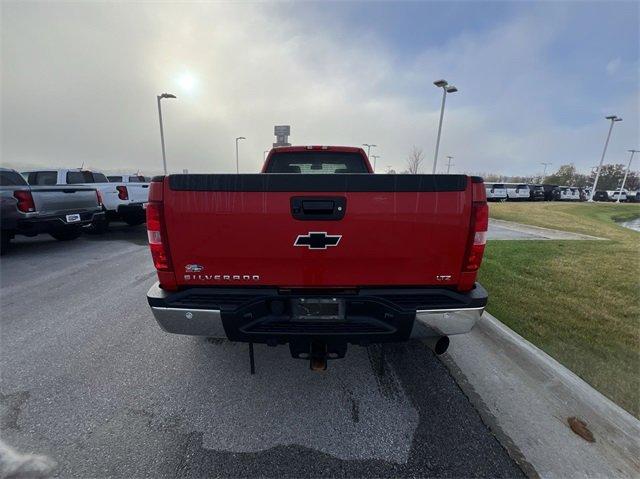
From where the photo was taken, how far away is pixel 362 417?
7.14ft

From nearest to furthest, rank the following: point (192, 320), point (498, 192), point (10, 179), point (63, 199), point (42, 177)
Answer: point (192, 320)
point (10, 179)
point (63, 199)
point (42, 177)
point (498, 192)

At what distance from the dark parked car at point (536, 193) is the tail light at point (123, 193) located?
38.6m

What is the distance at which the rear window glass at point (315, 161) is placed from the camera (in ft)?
13.2

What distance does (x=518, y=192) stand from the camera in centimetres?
3183

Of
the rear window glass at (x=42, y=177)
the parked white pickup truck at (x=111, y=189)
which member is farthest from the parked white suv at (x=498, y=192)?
the rear window glass at (x=42, y=177)

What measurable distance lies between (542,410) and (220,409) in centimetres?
247

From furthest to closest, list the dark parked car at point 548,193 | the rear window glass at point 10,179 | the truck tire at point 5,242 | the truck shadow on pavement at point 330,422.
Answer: the dark parked car at point 548,193 → the truck tire at point 5,242 → the rear window glass at point 10,179 → the truck shadow on pavement at point 330,422

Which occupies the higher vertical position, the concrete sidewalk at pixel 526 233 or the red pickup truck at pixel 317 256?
the red pickup truck at pixel 317 256

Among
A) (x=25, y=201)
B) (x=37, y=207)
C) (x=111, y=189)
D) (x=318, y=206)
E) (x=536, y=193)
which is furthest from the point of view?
(x=536, y=193)

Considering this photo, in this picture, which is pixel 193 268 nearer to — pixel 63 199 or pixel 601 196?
pixel 63 199

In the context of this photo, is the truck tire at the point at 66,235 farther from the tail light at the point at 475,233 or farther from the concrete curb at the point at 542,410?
the concrete curb at the point at 542,410

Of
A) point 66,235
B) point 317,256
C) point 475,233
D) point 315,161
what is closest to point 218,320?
point 317,256

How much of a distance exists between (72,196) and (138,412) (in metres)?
7.21

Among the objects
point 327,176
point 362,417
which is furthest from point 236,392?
point 327,176
